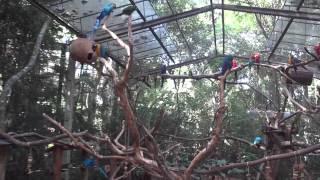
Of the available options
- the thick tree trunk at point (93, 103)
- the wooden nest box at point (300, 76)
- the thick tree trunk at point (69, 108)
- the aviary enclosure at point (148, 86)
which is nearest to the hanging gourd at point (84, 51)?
the aviary enclosure at point (148, 86)

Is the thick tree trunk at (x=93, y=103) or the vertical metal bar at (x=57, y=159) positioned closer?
the vertical metal bar at (x=57, y=159)

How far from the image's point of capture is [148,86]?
7723 millimetres

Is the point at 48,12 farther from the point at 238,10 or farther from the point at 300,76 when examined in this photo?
the point at 300,76

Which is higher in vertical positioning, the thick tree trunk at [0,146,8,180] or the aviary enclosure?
the aviary enclosure

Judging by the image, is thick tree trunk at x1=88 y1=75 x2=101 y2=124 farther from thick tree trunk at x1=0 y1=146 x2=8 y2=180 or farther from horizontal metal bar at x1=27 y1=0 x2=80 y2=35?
thick tree trunk at x1=0 y1=146 x2=8 y2=180

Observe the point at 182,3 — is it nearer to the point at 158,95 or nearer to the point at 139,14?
the point at 158,95

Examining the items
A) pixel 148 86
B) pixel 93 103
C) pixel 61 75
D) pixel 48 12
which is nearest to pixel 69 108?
pixel 148 86

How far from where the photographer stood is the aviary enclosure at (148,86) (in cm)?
333

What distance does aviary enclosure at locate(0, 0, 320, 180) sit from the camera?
333 centimetres

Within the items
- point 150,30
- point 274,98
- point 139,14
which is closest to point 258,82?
point 274,98

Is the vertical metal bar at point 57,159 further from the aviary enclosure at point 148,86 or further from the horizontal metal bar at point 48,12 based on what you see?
the horizontal metal bar at point 48,12

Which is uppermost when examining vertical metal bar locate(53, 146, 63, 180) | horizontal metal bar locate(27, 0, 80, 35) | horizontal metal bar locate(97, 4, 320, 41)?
horizontal metal bar locate(97, 4, 320, 41)

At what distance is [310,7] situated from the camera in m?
6.13

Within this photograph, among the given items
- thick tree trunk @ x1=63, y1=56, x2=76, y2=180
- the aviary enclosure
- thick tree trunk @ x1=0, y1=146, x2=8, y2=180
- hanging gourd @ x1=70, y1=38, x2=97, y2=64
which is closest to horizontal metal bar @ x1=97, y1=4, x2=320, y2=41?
the aviary enclosure
